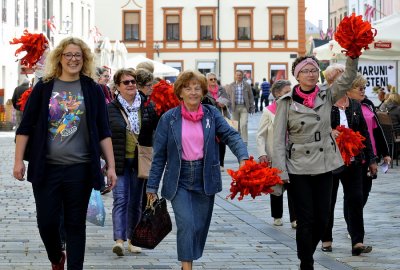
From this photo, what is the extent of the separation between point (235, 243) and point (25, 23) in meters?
38.6

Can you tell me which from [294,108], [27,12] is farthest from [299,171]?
[27,12]

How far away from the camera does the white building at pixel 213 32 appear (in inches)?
3162

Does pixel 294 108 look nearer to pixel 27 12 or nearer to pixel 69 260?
pixel 69 260

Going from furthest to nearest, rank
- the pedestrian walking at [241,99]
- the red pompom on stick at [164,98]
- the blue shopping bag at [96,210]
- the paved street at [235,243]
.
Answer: the pedestrian walking at [241,99] < the blue shopping bag at [96,210] < the red pompom on stick at [164,98] < the paved street at [235,243]

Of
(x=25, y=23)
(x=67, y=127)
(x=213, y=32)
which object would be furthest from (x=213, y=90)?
(x=213, y=32)

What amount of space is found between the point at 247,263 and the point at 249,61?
70.7 metres

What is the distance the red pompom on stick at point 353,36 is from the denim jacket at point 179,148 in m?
1.07

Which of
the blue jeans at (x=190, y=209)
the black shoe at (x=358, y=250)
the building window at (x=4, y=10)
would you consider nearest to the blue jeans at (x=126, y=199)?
the black shoe at (x=358, y=250)

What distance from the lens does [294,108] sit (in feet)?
29.9

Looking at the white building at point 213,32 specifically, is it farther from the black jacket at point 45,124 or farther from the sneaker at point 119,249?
the black jacket at point 45,124

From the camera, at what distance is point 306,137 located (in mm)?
9062

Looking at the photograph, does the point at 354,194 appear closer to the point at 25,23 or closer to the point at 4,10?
the point at 4,10

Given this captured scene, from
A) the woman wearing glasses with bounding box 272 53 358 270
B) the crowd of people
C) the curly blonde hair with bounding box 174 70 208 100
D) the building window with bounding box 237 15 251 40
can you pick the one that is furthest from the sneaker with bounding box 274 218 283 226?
the building window with bounding box 237 15 251 40

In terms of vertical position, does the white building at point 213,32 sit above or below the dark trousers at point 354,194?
above
